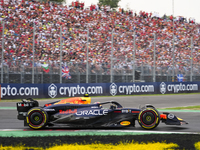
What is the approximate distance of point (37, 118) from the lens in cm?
845

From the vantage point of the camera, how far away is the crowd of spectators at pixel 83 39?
930 inches

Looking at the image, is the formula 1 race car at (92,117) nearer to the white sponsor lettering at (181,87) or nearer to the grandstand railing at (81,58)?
the grandstand railing at (81,58)

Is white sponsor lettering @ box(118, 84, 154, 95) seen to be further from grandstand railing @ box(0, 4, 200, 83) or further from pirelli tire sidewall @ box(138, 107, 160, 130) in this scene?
pirelli tire sidewall @ box(138, 107, 160, 130)

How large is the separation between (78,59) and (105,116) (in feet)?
57.6

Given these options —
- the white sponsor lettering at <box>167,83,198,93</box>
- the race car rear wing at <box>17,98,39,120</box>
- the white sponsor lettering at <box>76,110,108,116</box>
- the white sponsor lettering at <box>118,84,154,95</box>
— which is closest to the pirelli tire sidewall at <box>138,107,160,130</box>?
the white sponsor lettering at <box>76,110,108,116</box>

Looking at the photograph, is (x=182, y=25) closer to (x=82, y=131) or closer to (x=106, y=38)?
(x=106, y=38)

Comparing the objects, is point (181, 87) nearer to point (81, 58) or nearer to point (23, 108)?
point (81, 58)

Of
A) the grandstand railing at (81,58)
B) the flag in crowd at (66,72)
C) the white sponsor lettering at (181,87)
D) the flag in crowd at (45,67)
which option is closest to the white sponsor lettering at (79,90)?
the grandstand railing at (81,58)

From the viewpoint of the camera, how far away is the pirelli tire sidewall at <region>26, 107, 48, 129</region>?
329 inches

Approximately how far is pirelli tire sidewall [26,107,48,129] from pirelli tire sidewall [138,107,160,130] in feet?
8.56

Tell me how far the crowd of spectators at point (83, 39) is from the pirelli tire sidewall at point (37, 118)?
1263cm

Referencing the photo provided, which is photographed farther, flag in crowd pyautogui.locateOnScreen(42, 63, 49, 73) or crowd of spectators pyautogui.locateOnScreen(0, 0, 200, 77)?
crowd of spectators pyautogui.locateOnScreen(0, 0, 200, 77)

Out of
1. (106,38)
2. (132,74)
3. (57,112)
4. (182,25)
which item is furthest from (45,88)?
(182,25)

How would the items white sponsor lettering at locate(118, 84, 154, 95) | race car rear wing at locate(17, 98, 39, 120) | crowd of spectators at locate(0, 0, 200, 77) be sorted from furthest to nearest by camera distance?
white sponsor lettering at locate(118, 84, 154, 95), crowd of spectators at locate(0, 0, 200, 77), race car rear wing at locate(17, 98, 39, 120)
